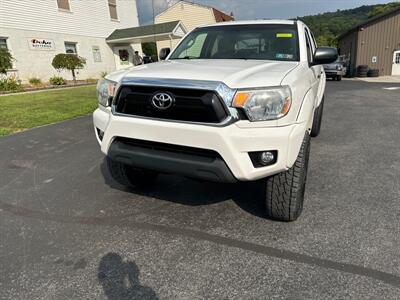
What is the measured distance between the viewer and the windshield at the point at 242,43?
3.62 meters

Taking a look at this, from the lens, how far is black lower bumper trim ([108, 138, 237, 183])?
2.51m

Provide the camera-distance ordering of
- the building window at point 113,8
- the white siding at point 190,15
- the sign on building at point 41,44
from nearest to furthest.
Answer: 1. the sign on building at point 41,44
2. the building window at point 113,8
3. the white siding at point 190,15

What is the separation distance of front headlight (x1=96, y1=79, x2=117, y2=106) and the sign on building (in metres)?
17.5

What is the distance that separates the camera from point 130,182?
11.9ft

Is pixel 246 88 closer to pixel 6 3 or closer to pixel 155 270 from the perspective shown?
pixel 155 270

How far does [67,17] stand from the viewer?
1980 centimetres

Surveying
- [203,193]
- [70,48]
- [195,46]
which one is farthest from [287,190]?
[70,48]

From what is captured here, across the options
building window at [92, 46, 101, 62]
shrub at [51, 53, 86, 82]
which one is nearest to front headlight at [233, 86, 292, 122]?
shrub at [51, 53, 86, 82]

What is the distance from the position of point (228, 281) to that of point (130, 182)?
1771 mm

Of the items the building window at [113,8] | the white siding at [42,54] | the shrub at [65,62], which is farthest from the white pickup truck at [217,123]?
the building window at [113,8]

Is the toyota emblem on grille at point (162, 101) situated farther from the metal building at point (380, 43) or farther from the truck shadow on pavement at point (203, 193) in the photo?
the metal building at point (380, 43)

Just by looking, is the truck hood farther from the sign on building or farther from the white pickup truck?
the sign on building

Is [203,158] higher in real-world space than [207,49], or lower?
lower

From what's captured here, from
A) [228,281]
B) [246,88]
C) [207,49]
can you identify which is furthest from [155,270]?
[207,49]
